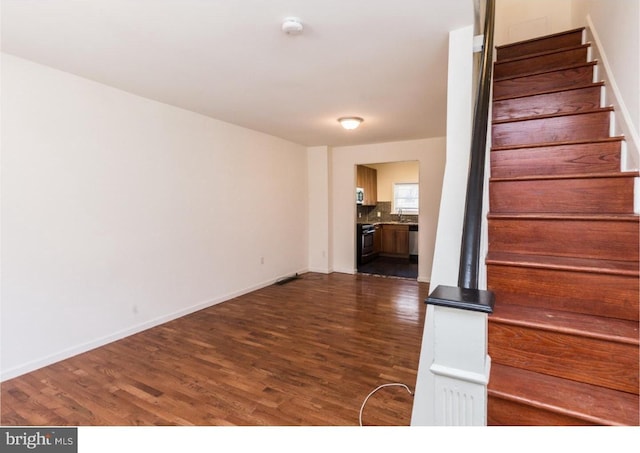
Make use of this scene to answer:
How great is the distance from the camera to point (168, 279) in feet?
11.5

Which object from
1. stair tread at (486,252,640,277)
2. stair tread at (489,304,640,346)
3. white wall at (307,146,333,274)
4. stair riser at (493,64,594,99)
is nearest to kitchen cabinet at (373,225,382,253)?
white wall at (307,146,333,274)

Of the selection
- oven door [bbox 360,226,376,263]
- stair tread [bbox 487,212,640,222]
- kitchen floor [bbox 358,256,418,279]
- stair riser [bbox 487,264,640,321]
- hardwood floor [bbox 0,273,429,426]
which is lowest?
hardwood floor [bbox 0,273,429,426]

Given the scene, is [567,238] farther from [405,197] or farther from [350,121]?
[405,197]

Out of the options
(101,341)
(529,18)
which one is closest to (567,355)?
(101,341)

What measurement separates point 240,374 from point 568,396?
2.00 m

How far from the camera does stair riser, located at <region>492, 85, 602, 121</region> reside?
2195 millimetres

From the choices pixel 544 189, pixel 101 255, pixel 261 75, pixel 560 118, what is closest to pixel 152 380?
pixel 101 255

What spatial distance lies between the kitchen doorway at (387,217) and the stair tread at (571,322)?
187 inches

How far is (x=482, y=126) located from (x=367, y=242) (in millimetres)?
5520

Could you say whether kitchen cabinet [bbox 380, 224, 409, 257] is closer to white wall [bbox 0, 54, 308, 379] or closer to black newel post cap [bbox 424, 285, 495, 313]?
white wall [bbox 0, 54, 308, 379]

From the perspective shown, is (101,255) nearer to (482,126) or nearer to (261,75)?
(261,75)

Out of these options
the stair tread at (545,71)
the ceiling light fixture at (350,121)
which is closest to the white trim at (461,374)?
the stair tread at (545,71)

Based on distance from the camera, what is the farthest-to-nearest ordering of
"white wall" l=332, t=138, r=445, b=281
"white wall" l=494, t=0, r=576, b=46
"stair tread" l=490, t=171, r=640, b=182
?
"white wall" l=332, t=138, r=445, b=281 < "white wall" l=494, t=0, r=576, b=46 < "stair tread" l=490, t=171, r=640, b=182

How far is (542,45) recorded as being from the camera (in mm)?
2943
